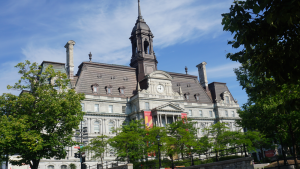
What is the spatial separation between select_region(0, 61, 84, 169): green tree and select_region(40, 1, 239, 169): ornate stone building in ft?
65.4

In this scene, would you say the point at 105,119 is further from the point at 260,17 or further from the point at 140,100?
the point at 260,17

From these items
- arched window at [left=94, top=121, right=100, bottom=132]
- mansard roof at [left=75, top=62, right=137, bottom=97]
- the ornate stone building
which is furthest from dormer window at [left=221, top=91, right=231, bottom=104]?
arched window at [left=94, top=121, right=100, bottom=132]

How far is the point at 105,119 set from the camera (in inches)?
2288

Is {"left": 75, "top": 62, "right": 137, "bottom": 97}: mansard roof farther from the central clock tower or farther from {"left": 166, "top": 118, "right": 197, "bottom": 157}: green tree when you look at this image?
{"left": 166, "top": 118, "right": 197, "bottom": 157}: green tree

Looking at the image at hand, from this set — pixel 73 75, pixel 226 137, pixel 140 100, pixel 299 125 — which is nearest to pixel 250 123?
pixel 299 125

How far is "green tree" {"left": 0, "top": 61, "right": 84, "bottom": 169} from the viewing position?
29.0 m

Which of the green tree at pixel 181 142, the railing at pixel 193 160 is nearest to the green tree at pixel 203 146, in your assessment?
the green tree at pixel 181 142

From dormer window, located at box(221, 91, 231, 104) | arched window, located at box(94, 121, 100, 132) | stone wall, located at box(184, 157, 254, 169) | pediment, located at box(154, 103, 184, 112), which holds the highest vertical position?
dormer window, located at box(221, 91, 231, 104)

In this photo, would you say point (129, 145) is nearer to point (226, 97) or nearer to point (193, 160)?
point (193, 160)

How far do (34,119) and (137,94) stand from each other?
30.4m

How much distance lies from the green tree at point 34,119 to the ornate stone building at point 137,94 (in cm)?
1995

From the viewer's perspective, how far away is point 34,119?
30.9 m

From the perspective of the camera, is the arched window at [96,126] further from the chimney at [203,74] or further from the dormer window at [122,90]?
the chimney at [203,74]

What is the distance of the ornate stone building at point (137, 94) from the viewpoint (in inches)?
2253
